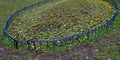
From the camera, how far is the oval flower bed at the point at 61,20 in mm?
10844

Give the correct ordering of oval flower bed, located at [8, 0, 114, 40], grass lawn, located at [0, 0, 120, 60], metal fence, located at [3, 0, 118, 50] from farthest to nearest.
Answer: oval flower bed, located at [8, 0, 114, 40] < metal fence, located at [3, 0, 118, 50] < grass lawn, located at [0, 0, 120, 60]

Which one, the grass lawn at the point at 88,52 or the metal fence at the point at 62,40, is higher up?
the metal fence at the point at 62,40

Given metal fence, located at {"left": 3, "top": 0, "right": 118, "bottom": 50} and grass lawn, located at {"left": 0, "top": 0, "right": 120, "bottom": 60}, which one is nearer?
grass lawn, located at {"left": 0, "top": 0, "right": 120, "bottom": 60}

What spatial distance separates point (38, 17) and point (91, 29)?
295 cm

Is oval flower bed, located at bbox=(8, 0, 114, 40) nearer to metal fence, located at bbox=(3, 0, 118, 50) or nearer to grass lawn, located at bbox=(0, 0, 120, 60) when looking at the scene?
metal fence, located at bbox=(3, 0, 118, 50)

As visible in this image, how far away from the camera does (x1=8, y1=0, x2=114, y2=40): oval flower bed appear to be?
427 inches

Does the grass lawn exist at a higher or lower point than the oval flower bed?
lower

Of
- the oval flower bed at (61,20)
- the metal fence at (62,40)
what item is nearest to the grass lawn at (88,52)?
the metal fence at (62,40)

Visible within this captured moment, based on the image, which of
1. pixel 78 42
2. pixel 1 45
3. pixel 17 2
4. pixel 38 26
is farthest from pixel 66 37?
pixel 17 2

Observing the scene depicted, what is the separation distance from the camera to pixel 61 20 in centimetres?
1156

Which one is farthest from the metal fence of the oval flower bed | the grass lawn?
the oval flower bed

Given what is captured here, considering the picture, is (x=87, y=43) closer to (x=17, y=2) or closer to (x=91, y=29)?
(x=91, y=29)

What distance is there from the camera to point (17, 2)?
16219 millimetres

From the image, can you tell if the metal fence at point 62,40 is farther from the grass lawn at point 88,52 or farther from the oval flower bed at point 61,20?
the oval flower bed at point 61,20
